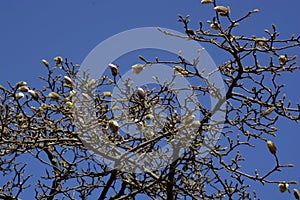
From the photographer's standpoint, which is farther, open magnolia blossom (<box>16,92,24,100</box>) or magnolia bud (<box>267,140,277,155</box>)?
open magnolia blossom (<box>16,92,24,100</box>)

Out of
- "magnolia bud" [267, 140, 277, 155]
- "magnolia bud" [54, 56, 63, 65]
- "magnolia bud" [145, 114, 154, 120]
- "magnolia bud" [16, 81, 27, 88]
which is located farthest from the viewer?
"magnolia bud" [54, 56, 63, 65]

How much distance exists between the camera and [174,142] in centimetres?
308

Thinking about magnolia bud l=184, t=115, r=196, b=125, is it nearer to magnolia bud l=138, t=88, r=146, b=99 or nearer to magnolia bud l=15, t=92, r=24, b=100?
magnolia bud l=138, t=88, r=146, b=99

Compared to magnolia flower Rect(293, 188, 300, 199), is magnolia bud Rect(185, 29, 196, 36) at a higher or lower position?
higher

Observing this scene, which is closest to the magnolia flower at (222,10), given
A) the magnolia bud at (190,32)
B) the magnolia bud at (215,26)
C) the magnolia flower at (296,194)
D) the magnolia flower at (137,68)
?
the magnolia bud at (215,26)

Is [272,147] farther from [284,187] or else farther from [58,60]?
[58,60]

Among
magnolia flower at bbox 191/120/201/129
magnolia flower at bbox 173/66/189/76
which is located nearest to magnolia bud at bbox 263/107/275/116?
magnolia flower at bbox 191/120/201/129

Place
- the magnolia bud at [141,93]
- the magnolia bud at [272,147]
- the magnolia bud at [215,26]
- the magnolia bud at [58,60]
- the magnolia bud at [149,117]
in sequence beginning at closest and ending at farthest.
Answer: the magnolia bud at [272,147], the magnolia bud at [215,26], the magnolia bud at [141,93], the magnolia bud at [149,117], the magnolia bud at [58,60]

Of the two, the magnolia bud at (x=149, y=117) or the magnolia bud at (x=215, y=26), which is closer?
the magnolia bud at (x=215, y=26)

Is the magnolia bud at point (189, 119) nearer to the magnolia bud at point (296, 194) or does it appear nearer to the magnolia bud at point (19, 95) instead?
the magnolia bud at point (296, 194)

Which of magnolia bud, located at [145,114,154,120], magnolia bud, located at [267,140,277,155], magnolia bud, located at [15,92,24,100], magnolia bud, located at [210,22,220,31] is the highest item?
magnolia bud, located at [210,22,220,31]

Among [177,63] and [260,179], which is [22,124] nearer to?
[177,63]

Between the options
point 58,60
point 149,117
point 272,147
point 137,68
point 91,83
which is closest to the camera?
point 272,147

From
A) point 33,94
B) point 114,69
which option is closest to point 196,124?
point 114,69
